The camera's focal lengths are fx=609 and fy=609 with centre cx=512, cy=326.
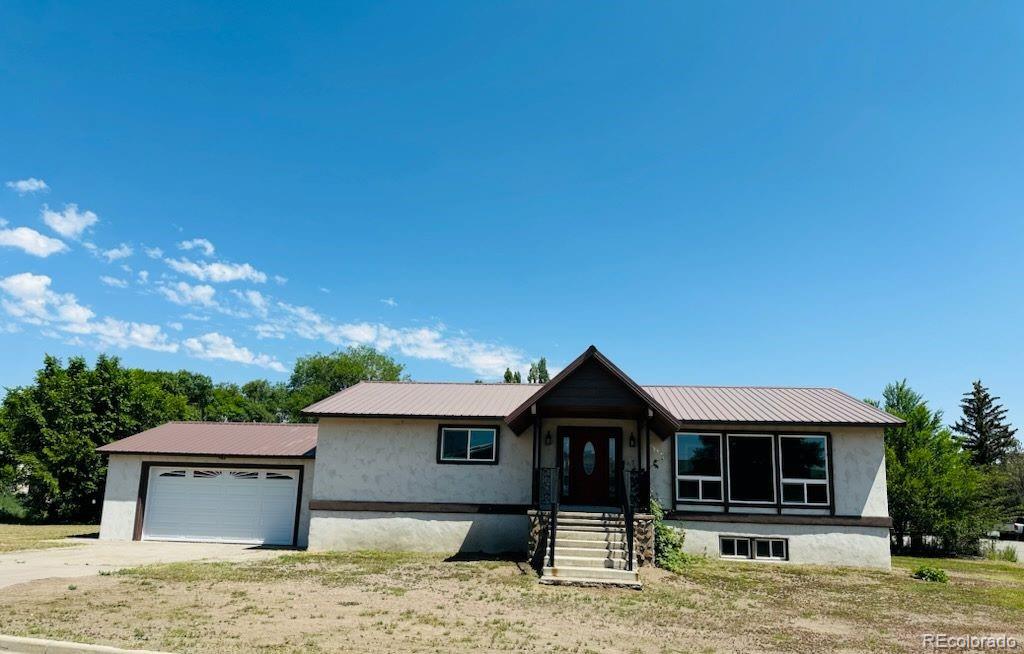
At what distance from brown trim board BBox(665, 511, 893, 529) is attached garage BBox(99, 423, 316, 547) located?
1116cm

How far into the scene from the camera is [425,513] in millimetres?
16406

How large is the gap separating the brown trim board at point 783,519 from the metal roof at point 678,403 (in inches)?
94.9

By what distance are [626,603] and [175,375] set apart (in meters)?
59.6

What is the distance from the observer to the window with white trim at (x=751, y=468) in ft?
53.2

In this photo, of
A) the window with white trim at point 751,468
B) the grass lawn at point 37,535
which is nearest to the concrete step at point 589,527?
the window with white trim at point 751,468

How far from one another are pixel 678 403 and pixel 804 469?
12.2 feet

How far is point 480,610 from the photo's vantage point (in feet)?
31.2

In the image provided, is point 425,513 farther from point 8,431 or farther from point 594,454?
point 8,431

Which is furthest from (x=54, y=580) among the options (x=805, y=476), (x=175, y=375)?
(x=175, y=375)

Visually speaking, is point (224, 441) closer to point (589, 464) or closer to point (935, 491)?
point (589, 464)

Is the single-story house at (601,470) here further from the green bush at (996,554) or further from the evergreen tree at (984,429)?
the evergreen tree at (984,429)

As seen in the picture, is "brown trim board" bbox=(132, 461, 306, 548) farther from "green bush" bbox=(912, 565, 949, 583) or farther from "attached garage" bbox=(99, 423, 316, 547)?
"green bush" bbox=(912, 565, 949, 583)

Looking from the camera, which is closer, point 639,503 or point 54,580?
point 54,580

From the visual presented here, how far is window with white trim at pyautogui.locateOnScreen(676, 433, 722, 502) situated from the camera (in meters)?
16.3
